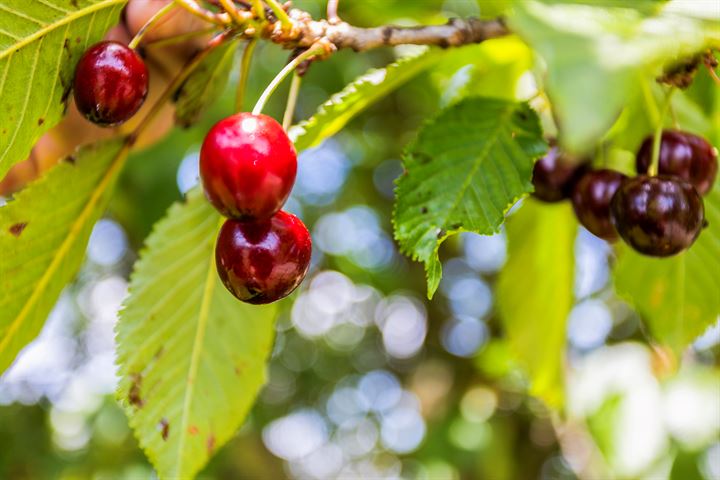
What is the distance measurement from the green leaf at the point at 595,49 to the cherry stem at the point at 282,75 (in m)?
0.39

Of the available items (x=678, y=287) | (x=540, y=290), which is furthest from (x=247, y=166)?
(x=540, y=290)

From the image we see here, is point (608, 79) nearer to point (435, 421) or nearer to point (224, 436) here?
point (224, 436)

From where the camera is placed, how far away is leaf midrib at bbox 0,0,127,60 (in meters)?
0.91

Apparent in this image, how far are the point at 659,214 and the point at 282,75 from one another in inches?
21.6

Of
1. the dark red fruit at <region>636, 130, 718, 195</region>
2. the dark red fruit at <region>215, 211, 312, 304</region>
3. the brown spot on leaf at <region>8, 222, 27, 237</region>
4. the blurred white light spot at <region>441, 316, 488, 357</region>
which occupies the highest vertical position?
the dark red fruit at <region>215, 211, 312, 304</region>

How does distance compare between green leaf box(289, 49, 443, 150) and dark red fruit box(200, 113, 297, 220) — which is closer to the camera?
dark red fruit box(200, 113, 297, 220)

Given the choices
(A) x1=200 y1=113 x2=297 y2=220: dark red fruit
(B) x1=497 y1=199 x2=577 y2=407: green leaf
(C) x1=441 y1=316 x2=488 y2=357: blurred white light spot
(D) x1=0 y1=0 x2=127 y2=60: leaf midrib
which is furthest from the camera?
(C) x1=441 y1=316 x2=488 y2=357: blurred white light spot

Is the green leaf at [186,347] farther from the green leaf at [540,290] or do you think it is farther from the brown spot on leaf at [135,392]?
the green leaf at [540,290]

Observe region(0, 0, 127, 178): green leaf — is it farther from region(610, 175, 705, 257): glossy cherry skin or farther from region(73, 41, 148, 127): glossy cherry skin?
region(610, 175, 705, 257): glossy cherry skin

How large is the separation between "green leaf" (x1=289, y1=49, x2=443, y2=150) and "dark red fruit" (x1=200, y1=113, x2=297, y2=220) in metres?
0.29

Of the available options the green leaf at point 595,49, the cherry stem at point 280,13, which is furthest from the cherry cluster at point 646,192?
the cherry stem at point 280,13

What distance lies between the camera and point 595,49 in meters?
0.52

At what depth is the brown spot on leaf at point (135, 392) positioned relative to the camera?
1.19 metres

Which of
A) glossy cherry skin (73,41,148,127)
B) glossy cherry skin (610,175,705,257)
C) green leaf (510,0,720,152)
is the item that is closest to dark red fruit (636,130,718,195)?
glossy cherry skin (610,175,705,257)
